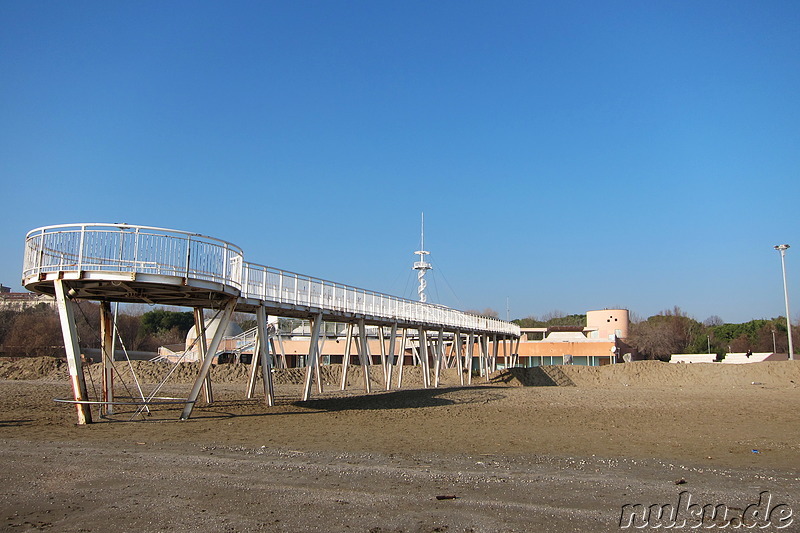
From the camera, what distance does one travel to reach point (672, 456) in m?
13.6

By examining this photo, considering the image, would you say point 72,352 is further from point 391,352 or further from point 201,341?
point 391,352

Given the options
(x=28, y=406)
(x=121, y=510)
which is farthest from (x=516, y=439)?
(x=28, y=406)

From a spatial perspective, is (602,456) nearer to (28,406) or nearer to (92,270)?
(92,270)

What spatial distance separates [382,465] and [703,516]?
5.69 metres

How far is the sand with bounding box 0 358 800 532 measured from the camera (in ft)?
27.9

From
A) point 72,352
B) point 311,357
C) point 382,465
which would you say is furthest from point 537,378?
point 382,465

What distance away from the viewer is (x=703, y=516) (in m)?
8.62

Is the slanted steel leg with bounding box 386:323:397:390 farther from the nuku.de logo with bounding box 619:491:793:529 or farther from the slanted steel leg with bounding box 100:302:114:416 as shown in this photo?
the nuku.de logo with bounding box 619:491:793:529

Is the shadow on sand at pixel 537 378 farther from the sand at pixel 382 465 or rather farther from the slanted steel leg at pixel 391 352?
the sand at pixel 382 465

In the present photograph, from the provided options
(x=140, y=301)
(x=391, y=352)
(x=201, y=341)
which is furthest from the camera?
(x=391, y=352)

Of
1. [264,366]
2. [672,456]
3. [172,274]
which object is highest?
[172,274]

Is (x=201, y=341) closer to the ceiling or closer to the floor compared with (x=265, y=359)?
closer to the ceiling

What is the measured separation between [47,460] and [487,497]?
337 inches

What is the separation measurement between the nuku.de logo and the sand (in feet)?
0.71
